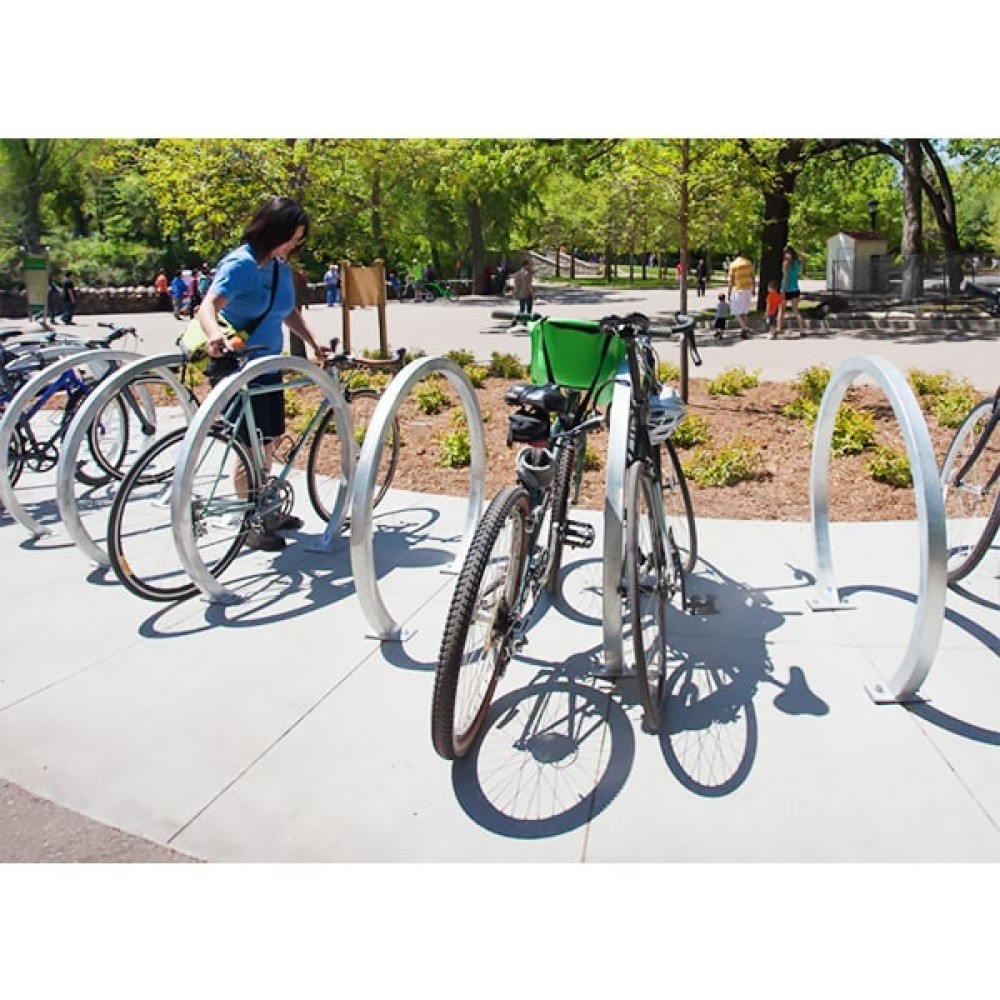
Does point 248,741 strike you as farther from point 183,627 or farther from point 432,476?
point 432,476

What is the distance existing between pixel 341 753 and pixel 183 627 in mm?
1393

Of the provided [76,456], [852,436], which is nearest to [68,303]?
[76,456]

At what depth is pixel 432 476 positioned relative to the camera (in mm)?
6684

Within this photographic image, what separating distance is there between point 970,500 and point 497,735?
376cm

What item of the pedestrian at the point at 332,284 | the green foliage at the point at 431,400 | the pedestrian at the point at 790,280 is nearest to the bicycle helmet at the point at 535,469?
the green foliage at the point at 431,400

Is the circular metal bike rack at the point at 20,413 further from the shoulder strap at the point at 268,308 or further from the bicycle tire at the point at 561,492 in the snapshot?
the bicycle tire at the point at 561,492

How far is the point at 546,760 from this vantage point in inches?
117

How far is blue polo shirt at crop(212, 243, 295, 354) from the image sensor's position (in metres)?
4.58

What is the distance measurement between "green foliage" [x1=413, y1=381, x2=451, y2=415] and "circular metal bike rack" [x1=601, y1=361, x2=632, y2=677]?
5.32m

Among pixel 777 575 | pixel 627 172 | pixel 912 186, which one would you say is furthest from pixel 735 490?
pixel 912 186

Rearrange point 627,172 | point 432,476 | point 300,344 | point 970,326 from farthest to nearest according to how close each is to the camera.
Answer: point 970,326
point 300,344
point 627,172
point 432,476

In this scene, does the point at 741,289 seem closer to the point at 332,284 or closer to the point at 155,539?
the point at 155,539

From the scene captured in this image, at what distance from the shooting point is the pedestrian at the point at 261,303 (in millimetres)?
4566

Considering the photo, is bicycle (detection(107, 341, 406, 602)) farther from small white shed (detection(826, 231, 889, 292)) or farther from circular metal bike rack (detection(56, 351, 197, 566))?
small white shed (detection(826, 231, 889, 292))
